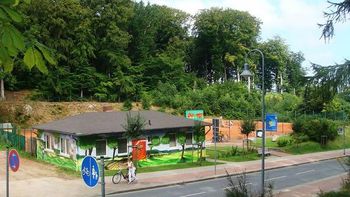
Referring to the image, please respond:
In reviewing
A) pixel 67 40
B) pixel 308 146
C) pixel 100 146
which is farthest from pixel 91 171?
pixel 67 40

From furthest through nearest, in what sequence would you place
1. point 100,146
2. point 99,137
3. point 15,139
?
point 15,139 < point 100,146 < point 99,137

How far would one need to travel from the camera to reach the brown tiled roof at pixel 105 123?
1281 inches

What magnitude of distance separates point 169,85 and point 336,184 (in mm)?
45674

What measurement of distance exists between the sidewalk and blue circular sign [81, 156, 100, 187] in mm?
17293

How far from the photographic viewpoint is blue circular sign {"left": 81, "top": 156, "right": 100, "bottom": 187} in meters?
8.15

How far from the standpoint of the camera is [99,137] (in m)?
32.4

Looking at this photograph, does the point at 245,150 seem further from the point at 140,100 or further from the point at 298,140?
the point at 140,100

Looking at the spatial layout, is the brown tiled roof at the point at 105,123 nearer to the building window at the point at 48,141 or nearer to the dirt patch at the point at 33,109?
the building window at the point at 48,141

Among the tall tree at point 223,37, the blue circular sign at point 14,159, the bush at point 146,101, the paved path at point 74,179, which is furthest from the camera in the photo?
the tall tree at point 223,37

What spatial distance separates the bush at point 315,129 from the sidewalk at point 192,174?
7929mm

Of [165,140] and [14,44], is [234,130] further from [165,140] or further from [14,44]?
[14,44]

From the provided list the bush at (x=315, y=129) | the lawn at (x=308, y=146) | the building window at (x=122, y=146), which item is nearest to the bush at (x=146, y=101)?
the lawn at (x=308, y=146)

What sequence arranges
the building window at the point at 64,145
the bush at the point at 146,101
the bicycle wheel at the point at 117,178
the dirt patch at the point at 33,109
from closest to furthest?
the bicycle wheel at the point at 117,178, the building window at the point at 64,145, the dirt patch at the point at 33,109, the bush at the point at 146,101

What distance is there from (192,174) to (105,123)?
25.4ft
